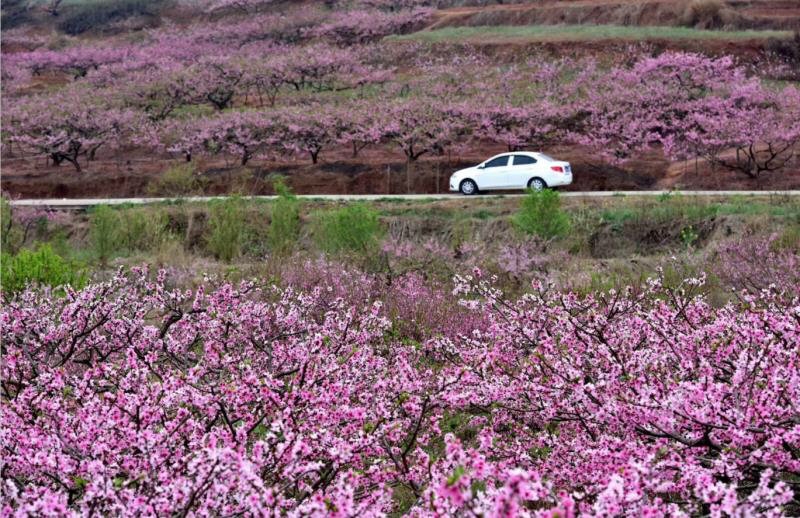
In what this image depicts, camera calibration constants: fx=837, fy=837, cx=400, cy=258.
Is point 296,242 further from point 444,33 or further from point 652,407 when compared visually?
point 444,33

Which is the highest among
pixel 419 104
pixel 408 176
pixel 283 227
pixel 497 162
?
pixel 419 104

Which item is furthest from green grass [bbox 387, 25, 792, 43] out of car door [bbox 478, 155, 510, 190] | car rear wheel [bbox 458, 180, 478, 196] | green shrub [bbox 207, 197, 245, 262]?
green shrub [bbox 207, 197, 245, 262]

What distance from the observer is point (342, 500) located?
286cm

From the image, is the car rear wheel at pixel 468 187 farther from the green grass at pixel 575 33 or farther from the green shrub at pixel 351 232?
the green grass at pixel 575 33

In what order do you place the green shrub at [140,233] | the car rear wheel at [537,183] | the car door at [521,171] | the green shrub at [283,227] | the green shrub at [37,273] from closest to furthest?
the green shrub at [37,273] → the green shrub at [283,227] → the green shrub at [140,233] → the car rear wheel at [537,183] → the car door at [521,171]

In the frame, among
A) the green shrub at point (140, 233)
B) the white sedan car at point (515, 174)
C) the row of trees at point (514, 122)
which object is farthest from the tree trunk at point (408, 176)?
the green shrub at point (140, 233)

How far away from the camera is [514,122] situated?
35938mm

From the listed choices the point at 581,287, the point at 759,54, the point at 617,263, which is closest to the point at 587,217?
the point at 617,263

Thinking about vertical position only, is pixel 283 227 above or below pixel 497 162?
below

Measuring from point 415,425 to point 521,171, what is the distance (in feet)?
78.0

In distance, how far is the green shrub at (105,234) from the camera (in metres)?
20.1

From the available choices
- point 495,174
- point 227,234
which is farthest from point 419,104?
point 227,234

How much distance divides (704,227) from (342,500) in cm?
1905

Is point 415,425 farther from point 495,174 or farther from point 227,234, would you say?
point 495,174
